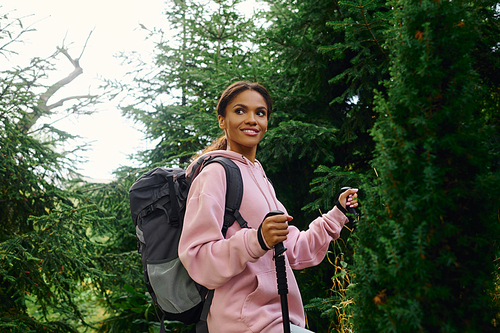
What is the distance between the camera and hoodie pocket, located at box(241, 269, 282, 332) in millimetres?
1463

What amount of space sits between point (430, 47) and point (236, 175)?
0.96m

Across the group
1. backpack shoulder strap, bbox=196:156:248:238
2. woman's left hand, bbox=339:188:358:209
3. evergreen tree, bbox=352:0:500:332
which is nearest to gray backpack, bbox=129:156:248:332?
backpack shoulder strap, bbox=196:156:248:238

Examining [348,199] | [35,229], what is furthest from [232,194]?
[35,229]

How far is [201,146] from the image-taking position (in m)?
5.79

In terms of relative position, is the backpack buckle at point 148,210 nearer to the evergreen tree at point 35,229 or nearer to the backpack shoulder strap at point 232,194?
the backpack shoulder strap at point 232,194

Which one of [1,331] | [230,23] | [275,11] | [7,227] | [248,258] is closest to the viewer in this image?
[248,258]

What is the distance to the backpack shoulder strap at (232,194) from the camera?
1.59 m

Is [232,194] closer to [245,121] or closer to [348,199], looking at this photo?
[245,121]

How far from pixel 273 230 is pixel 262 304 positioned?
1.33 feet

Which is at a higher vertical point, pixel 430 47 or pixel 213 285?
pixel 430 47

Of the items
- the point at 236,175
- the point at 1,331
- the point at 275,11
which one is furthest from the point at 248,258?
the point at 275,11

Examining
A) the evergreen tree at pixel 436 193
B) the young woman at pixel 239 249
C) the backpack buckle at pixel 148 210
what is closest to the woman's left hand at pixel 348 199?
the young woman at pixel 239 249

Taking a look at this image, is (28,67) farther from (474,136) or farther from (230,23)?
(474,136)

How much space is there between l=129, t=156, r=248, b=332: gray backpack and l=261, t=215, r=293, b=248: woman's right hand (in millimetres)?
248
